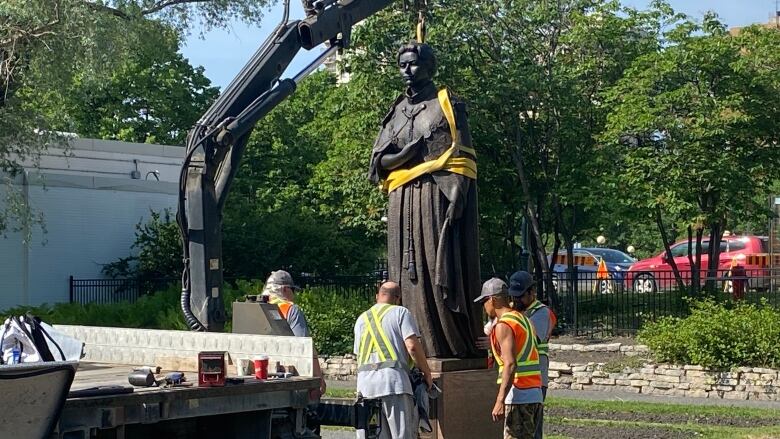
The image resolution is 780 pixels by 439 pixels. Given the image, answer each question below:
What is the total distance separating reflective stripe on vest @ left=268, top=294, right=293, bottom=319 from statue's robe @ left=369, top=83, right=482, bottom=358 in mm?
1092

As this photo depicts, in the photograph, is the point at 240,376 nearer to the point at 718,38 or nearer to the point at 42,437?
the point at 42,437

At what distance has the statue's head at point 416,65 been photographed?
36.6 feet

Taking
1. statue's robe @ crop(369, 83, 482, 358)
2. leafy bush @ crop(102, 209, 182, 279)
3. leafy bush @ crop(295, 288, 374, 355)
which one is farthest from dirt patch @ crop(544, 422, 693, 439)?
leafy bush @ crop(102, 209, 182, 279)

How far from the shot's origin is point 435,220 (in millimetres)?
10766

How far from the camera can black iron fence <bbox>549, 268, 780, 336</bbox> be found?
810 inches

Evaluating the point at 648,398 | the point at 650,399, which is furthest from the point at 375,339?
the point at 648,398

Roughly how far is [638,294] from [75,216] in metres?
14.3

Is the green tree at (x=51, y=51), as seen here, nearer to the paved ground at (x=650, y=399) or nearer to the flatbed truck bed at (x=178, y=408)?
the paved ground at (x=650, y=399)

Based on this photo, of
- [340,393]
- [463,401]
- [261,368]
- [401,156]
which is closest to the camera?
[261,368]

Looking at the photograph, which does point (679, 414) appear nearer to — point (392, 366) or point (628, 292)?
point (392, 366)

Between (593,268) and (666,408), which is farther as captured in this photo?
(593,268)

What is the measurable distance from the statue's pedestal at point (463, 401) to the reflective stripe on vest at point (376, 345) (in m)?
1.27

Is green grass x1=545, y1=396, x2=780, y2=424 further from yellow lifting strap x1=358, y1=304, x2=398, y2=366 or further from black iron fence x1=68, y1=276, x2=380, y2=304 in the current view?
black iron fence x1=68, y1=276, x2=380, y2=304

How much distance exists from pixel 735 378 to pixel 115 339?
32.7 feet
